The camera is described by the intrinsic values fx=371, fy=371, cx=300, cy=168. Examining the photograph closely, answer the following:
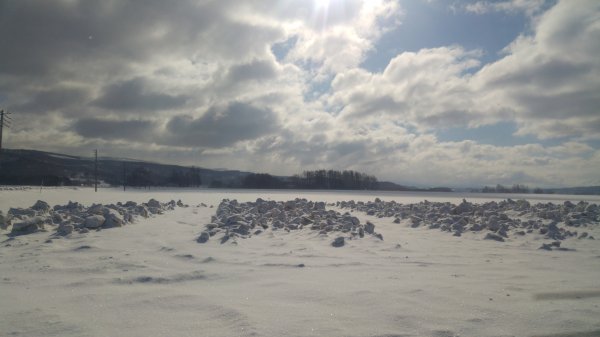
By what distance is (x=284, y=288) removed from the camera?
5781 mm

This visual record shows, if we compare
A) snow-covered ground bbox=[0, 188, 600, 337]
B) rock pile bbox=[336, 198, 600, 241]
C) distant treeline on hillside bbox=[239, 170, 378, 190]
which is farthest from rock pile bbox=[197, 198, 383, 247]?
distant treeline on hillside bbox=[239, 170, 378, 190]

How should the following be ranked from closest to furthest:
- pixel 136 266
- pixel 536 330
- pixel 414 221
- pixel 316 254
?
pixel 536 330, pixel 136 266, pixel 316 254, pixel 414 221

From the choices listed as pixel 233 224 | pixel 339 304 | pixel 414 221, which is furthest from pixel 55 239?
pixel 414 221

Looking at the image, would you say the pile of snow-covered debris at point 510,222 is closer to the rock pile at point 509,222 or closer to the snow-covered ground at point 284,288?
the rock pile at point 509,222

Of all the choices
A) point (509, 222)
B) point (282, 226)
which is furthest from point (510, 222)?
point (282, 226)

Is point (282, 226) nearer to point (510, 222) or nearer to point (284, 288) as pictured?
point (284, 288)

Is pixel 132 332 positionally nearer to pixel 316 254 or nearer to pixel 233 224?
pixel 316 254

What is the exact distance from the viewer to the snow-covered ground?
170 inches

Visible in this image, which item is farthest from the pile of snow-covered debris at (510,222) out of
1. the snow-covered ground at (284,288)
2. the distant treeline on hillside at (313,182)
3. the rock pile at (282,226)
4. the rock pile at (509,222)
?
the distant treeline on hillside at (313,182)

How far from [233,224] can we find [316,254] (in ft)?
13.9

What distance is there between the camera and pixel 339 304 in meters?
5.05

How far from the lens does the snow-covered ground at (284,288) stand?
14.1 ft

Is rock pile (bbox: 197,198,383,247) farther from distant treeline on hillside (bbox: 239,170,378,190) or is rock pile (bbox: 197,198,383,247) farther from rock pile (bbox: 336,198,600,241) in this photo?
distant treeline on hillside (bbox: 239,170,378,190)

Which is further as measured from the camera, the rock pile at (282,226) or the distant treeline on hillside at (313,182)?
the distant treeline on hillside at (313,182)
